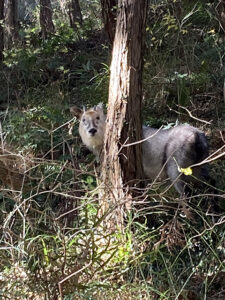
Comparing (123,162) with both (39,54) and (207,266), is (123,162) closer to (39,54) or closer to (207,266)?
(207,266)

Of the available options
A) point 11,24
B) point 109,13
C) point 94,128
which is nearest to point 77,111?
point 94,128

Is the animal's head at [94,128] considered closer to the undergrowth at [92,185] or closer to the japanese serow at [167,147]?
the japanese serow at [167,147]

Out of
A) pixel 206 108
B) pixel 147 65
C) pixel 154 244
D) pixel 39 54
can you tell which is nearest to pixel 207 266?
pixel 154 244

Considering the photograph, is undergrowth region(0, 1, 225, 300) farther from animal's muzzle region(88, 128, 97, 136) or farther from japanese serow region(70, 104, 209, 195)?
animal's muzzle region(88, 128, 97, 136)

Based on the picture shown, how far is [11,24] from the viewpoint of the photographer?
12578 mm

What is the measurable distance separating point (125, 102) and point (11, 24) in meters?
7.79

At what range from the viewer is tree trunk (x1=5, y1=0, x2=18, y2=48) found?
12391 millimetres

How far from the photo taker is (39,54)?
38.3 feet

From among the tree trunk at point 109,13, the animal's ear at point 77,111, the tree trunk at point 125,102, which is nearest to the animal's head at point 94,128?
the animal's ear at point 77,111

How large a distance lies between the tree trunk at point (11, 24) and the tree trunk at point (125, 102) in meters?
7.08

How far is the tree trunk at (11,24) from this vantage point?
12.4 meters

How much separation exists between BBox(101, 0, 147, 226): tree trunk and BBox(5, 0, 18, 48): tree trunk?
23.2ft

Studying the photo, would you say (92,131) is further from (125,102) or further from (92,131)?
(125,102)

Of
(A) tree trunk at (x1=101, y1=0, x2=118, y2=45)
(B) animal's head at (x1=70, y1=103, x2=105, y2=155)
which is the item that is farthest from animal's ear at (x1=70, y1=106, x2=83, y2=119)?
(A) tree trunk at (x1=101, y1=0, x2=118, y2=45)
